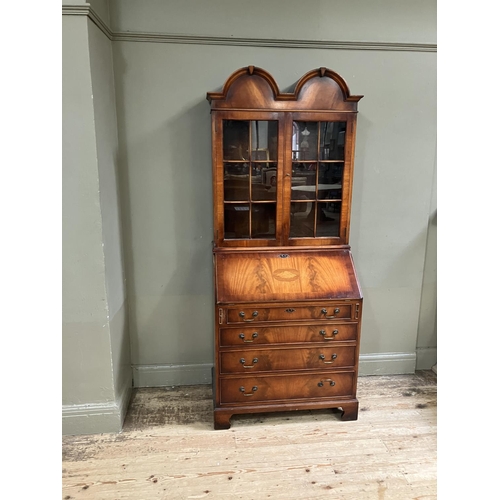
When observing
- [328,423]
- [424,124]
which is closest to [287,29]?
[424,124]

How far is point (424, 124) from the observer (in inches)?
102

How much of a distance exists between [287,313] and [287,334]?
0.43 ft

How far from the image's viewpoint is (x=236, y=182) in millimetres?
2277

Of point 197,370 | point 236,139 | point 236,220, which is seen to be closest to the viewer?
point 236,139

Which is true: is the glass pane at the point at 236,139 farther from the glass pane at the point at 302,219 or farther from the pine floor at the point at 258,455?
the pine floor at the point at 258,455

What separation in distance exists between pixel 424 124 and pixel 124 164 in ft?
6.46

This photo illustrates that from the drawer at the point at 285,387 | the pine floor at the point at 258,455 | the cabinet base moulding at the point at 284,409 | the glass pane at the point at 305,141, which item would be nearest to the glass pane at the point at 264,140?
the glass pane at the point at 305,141

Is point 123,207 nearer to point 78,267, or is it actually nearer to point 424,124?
point 78,267

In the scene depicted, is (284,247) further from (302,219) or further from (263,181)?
(263,181)

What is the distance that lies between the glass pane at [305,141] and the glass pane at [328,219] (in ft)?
0.99

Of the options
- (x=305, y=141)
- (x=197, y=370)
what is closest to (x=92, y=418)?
(x=197, y=370)

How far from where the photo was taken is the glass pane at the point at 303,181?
229 cm

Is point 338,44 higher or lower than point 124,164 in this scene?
higher

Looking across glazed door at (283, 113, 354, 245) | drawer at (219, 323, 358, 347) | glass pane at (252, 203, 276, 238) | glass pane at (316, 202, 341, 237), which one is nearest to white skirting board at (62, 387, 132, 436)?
drawer at (219, 323, 358, 347)
